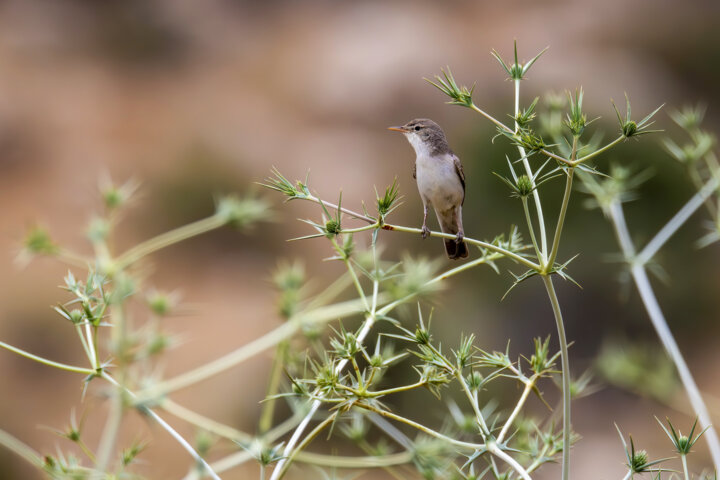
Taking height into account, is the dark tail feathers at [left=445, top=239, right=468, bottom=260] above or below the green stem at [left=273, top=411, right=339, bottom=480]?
above

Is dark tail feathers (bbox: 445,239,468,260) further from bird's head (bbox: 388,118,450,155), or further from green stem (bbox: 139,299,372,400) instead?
green stem (bbox: 139,299,372,400)

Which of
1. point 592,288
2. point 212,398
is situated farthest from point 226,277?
point 592,288

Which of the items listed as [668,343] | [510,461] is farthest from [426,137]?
[510,461]

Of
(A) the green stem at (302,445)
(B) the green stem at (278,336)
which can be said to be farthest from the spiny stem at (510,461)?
(B) the green stem at (278,336)

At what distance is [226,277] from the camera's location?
16.6 metres

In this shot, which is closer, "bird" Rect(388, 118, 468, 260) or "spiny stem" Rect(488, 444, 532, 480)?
"spiny stem" Rect(488, 444, 532, 480)

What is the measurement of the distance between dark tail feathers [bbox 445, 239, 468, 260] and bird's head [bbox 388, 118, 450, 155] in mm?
594

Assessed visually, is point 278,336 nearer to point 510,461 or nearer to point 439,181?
point 510,461

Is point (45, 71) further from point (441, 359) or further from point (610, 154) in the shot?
point (441, 359)

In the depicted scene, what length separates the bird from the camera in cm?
504

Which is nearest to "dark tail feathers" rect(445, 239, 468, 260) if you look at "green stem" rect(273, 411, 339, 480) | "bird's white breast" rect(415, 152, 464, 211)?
"bird's white breast" rect(415, 152, 464, 211)

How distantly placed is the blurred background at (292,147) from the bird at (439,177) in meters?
8.53

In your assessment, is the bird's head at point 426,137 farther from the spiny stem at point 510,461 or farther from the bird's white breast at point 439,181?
the spiny stem at point 510,461

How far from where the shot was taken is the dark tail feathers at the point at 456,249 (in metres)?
4.94
